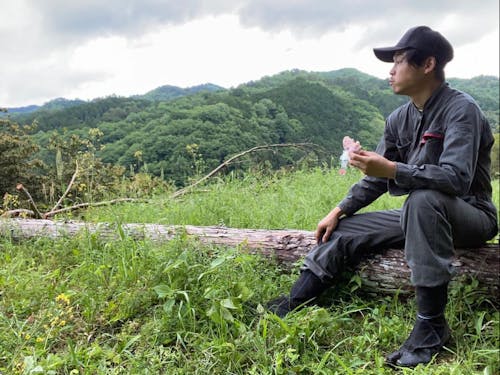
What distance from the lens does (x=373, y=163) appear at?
75.0 inches

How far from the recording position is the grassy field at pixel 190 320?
1819 mm

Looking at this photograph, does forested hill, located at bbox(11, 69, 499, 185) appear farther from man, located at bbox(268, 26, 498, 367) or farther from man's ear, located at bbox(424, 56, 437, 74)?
man's ear, located at bbox(424, 56, 437, 74)

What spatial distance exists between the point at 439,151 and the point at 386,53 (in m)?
0.58

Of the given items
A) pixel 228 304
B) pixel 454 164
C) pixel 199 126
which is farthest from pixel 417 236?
pixel 199 126

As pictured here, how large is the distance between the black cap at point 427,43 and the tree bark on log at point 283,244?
1.07 m

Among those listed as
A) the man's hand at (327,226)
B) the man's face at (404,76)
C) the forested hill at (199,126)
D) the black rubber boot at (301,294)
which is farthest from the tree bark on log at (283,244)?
the forested hill at (199,126)

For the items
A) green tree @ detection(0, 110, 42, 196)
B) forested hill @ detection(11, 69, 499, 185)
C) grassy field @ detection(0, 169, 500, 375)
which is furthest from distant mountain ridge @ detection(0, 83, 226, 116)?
grassy field @ detection(0, 169, 500, 375)

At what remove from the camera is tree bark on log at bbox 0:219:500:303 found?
2.22 m

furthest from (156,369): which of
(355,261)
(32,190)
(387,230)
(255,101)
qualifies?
(255,101)

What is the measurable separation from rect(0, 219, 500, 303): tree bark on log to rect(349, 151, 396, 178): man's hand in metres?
0.65

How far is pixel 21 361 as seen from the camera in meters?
1.86

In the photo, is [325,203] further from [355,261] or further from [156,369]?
[156,369]

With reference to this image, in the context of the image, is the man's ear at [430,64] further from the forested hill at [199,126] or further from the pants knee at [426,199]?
the forested hill at [199,126]

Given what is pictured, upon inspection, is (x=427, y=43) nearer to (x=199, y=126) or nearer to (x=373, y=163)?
(x=373, y=163)
